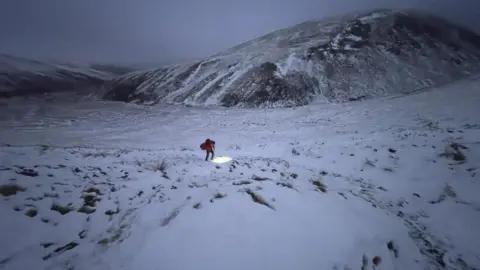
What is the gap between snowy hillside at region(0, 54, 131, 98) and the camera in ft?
270

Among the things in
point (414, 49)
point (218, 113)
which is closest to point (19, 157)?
point (218, 113)

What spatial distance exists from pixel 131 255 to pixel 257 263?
2584mm

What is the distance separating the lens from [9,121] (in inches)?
1201

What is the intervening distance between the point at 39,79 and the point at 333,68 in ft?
373

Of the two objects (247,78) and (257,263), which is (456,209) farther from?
(247,78)

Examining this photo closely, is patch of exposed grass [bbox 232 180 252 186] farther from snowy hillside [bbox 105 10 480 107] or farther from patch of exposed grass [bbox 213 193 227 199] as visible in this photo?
snowy hillside [bbox 105 10 480 107]

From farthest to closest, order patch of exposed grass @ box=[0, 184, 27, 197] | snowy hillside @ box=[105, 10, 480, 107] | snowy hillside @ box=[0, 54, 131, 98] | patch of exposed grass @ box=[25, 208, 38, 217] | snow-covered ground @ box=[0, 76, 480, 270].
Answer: snowy hillside @ box=[0, 54, 131, 98] → snowy hillside @ box=[105, 10, 480, 107] → patch of exposed grass @ box=[0, 184, 27, 197] → patch of exposed grass @ box=[25, 208, 38, 217] → snow-covered ground @ box=[0, 76, 480, 270]

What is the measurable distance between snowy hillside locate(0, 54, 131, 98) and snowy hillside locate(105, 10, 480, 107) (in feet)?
137

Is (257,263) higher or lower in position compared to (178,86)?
lower

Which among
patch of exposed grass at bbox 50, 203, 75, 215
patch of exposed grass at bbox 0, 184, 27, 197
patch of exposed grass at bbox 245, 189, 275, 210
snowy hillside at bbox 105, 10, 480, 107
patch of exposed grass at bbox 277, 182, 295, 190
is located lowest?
patch of exposed grass at bbox 277, 182, 295, 190

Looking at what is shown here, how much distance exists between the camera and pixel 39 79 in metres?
98.5

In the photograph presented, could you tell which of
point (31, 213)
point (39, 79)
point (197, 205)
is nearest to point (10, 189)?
point (31, 213)

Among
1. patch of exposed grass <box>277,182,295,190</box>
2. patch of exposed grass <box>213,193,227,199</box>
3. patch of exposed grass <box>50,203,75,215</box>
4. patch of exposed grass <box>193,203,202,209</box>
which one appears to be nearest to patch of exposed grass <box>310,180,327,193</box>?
patch of exposed grass <box>277,182,295,190</box>

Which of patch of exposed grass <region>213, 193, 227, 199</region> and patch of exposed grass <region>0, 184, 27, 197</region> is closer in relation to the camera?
patch of exposed grass <region>0, 184, 27, 197</region>
